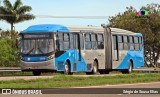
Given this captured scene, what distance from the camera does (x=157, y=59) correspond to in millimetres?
80062

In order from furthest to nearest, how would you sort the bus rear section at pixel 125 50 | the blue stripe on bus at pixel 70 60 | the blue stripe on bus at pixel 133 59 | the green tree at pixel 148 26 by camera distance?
the green tree at pixel 148 26 → the blue stripe on bus at pixel 133 59 → the bus rear section at pixel 125 50 → the blue stripe on bus at pixel 70 60

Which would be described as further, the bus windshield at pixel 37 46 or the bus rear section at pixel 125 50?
the bus rear section at pixel 125 50

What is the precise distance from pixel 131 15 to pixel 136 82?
5030cm

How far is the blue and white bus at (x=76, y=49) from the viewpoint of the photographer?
113 feet

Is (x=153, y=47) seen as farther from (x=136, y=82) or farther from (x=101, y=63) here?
(x=136, y=82)

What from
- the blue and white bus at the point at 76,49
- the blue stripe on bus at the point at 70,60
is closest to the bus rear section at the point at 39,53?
the blue and white bus at the point at 76,49

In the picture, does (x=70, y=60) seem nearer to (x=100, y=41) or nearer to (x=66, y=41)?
(x=66, y=41)

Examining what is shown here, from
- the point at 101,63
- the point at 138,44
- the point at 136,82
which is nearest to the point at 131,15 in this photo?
the point at 138,44

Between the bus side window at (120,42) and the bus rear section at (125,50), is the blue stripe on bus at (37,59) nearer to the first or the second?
the bus rear section at (125,50)

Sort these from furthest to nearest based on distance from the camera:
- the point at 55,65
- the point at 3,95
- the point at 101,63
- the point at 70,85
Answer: the point at 101,63 < the point at 55,65 < the point at 70,85 < the point at 3,95

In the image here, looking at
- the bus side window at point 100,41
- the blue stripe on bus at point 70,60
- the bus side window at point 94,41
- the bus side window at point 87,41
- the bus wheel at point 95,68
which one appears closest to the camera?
the blue stripe on bus at point 70,60

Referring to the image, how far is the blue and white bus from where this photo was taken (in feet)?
113

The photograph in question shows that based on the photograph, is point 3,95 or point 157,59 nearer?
point 3,95

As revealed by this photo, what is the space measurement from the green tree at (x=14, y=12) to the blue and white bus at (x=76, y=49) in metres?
43.9
